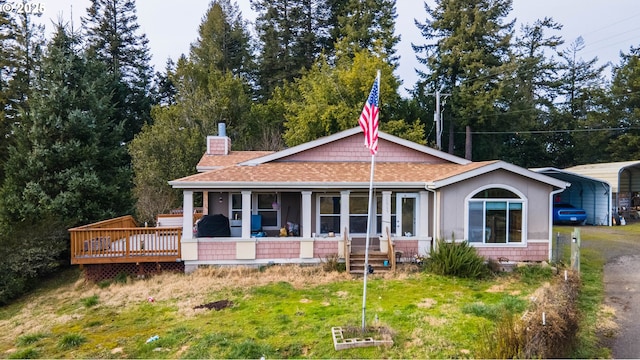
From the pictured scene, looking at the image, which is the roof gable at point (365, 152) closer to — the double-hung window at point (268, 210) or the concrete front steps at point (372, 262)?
the double-hung window at point (268, 210)

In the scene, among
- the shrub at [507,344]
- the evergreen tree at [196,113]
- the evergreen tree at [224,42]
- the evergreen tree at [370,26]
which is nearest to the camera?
the shrub at [507,344]

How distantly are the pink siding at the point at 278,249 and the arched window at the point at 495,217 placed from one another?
216 inches

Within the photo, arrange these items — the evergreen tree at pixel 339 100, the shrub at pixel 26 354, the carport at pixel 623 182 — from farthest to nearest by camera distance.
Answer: the evergreen tree at pixel 339 100 → the carport at pixel 623 182 → the shrub at pixel 26 354

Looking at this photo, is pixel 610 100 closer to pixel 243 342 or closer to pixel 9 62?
pixel 243 342

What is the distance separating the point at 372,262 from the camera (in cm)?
1159

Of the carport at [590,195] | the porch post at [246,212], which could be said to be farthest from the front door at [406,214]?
the carport at [590,195]

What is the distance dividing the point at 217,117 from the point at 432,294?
19738mm

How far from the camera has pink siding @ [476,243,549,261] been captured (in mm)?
11617

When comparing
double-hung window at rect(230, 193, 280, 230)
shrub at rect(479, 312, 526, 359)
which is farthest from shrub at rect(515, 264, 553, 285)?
double-hung window at rect(230, 193, 280, 230)

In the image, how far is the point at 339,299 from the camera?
9039mm

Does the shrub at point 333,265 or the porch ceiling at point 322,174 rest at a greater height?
the porch ceiling at point 322,174

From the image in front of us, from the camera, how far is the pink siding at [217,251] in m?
11.5

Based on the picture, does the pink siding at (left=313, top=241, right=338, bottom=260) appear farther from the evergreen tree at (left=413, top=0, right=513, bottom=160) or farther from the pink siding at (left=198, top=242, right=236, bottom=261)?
the evergreen tree at (left=413, top=0, right=513, bottom=160)

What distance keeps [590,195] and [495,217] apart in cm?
1559
